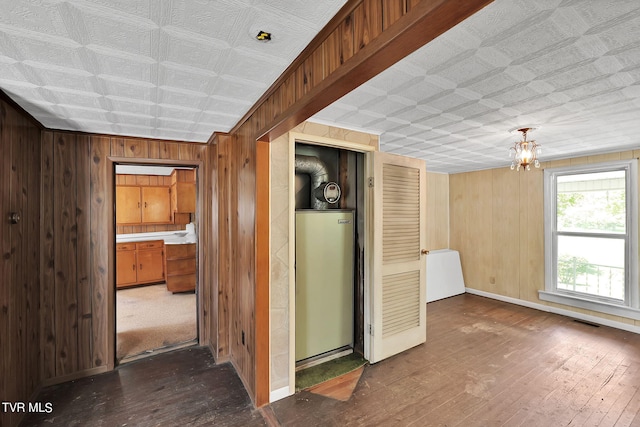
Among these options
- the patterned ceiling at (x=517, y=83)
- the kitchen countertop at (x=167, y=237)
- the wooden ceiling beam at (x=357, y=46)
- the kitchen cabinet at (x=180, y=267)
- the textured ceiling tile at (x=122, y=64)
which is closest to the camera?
the wooden ceiling beam at (x=357, y=46)

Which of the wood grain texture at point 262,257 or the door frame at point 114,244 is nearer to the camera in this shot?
the wood grain texture at point 262,257

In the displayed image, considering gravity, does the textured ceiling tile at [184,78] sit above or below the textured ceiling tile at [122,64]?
above

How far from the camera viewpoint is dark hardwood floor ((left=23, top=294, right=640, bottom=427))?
2045mm

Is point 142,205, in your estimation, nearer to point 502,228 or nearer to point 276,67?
point 276,67

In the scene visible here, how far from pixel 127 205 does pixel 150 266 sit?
132 centimetres

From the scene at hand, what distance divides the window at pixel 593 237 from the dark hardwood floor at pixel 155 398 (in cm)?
455

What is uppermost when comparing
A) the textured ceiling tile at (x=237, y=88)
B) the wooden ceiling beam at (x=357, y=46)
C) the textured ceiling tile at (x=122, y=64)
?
the textured ceiling tile at (x=237, y=88)

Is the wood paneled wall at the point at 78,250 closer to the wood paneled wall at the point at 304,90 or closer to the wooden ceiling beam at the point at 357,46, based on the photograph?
the wood paneled wall at the point at 304,90

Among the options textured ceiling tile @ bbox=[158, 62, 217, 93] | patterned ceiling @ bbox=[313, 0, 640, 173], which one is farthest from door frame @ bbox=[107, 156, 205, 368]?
patterned ceiling @ bbox=[313, 0, 640, 173]

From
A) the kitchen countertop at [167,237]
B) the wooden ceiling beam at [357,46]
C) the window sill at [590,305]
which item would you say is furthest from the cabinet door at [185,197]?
the window sill at [590,305]

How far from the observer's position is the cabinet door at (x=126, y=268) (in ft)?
16.9

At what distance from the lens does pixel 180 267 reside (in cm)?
491

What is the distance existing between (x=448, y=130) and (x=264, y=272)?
215 cm

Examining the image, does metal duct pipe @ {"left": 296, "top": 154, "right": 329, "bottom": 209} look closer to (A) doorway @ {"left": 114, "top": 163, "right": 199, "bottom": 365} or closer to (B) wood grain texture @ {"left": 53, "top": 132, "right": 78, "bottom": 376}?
(A) doorway @ {"left": 114, "top": 163, "right": 199, "bottom": 365}
